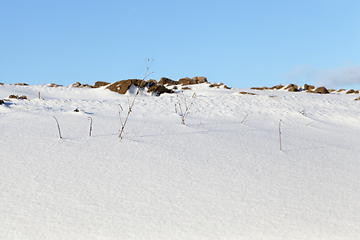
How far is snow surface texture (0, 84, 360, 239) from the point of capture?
4.84 feet

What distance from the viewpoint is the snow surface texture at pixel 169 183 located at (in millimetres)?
1477

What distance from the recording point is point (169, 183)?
1899 millimetres

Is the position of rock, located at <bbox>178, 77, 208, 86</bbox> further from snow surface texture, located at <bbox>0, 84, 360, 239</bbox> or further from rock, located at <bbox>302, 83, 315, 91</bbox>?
snow surface texture, located at <bbox>0, 84, 360, 239</bbox>

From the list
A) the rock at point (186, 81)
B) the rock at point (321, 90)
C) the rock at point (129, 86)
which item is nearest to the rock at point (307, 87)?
the rock at point (321, 90)

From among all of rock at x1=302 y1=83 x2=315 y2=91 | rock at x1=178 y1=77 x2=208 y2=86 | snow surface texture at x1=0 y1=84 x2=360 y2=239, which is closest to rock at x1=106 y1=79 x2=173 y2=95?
rock at x1=178 y1=77 x2=208 y2=86

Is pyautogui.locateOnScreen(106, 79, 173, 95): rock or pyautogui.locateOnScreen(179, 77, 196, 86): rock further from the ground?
pyautogui.locateOnScreen(179, 77, 196, 86): rock

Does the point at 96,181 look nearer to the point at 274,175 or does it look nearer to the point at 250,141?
the point at 274,175

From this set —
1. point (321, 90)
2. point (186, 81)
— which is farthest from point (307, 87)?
point (186, 81)

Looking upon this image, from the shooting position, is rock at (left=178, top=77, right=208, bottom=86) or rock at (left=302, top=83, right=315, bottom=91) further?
rock at (left=178, top=77, right=208, bottom=86)

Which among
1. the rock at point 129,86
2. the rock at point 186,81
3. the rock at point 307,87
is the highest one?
the rock at point 307,87

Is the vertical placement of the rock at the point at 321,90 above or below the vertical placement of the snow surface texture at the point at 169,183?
above

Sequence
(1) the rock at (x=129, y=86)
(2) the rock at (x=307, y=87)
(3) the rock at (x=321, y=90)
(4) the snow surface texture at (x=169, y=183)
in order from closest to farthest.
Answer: (4) the snow surface texture at (x=169, y=183) → (1) the rock at (x=129, y=86) → (3) the rock at (x=321, y=90) → (2) the rock at (x=307, y=87)

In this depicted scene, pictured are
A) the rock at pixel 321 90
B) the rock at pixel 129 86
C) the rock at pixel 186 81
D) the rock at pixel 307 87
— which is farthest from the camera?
the rock at pixel 186 81

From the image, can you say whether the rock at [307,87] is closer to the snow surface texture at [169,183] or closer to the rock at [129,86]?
the rock at [129,86]
